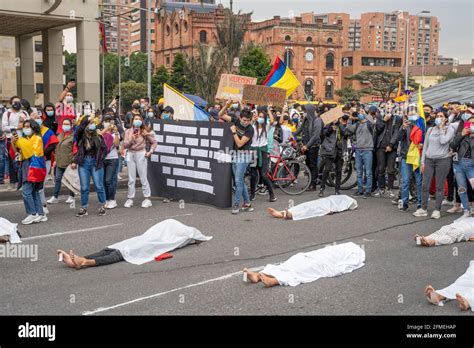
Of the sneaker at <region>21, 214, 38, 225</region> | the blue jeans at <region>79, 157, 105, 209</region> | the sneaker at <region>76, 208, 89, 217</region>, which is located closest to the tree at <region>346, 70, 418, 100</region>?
the blue jeans at <region>79, 157, 105, 209</region>

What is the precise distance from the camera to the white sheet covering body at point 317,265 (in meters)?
7.09

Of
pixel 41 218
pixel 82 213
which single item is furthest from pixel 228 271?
pixel 82 213

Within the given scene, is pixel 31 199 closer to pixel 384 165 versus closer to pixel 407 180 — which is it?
pixel 407 180

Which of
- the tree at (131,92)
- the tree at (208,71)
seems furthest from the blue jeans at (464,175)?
the tree at (131,92)

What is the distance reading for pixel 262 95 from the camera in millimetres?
15461

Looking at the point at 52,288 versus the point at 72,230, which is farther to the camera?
the point at 72,230

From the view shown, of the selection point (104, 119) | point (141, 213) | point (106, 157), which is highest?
point (104, 119)

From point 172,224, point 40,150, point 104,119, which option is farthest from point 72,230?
point 104,119

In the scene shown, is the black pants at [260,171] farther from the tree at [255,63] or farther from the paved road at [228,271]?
the tree at [255,63]

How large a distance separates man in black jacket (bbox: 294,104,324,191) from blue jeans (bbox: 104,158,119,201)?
4.79 metres

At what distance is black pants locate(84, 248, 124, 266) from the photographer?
791cm

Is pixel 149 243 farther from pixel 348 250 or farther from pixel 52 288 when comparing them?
pixel 348 250

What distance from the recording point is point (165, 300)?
650 cm
